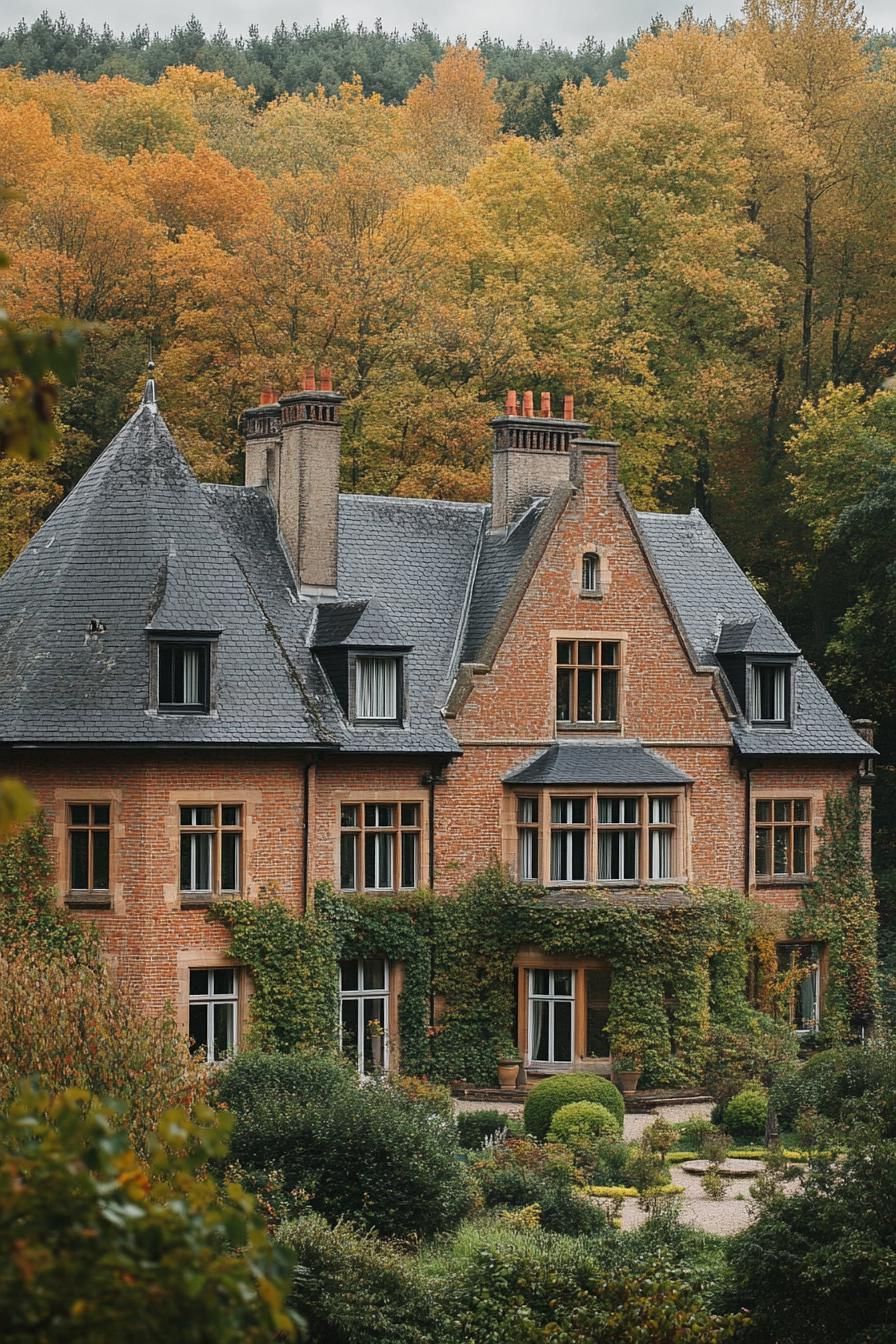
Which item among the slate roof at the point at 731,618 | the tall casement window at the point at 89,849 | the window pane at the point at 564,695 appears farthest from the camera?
the slate roof at the point at 731,618

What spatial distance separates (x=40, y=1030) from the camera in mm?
25297

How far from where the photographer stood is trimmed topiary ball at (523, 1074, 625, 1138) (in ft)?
110

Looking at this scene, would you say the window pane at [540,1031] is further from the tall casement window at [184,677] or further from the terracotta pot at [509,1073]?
the tall casement window at [184,677]

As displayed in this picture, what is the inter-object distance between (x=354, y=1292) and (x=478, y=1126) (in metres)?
10.6

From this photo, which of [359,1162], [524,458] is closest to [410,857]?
[524,458]

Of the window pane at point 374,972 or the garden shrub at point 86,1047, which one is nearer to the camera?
the garden shrub at point 86,1047

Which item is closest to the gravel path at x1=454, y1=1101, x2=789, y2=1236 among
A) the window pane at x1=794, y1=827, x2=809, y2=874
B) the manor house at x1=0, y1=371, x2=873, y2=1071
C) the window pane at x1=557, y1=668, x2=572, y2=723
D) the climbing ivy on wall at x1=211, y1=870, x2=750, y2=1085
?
the climbing ivy on wall at x1=211, y1=870, x2=750, y2=1085

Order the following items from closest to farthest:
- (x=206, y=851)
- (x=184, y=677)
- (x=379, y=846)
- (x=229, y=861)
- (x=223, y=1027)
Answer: (x=184, y=677), (x=223, y=1027), (x=206, y=851), (x=229, y=861), (x=379, y=846)

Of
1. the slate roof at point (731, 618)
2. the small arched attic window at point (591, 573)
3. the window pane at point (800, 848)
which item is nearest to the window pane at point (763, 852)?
the window pane at point (800, 848)

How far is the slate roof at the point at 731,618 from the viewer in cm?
3994

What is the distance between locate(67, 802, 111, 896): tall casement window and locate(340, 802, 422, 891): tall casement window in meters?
4.07

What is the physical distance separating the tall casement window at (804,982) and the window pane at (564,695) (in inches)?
235

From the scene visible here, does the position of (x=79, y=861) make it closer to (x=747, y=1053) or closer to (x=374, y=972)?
(x=374, y=972)

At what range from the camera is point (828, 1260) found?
2189 cm
